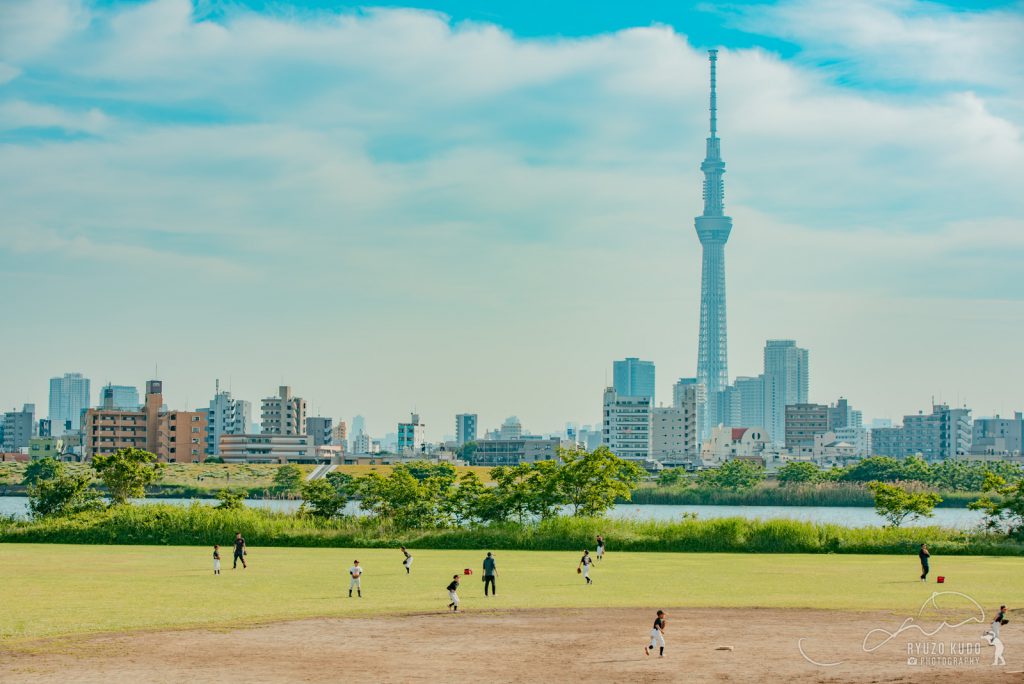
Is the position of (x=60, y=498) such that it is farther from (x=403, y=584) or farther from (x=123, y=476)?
(x=403, y=584)

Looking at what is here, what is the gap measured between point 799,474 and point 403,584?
14897cm

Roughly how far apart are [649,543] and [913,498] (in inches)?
1033

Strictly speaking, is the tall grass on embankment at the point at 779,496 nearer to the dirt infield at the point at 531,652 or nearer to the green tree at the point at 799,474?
the green tree at the point at 799,474

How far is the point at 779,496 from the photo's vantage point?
179125 millimetres

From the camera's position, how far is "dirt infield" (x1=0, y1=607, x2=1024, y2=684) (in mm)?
31859

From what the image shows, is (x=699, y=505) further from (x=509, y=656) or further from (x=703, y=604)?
(x=509, y=656)

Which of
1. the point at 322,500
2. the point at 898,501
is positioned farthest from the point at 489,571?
the point at 898,501

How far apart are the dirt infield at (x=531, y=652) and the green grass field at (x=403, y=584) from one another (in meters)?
3.16

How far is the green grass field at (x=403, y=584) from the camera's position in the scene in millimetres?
44062

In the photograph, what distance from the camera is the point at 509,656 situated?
34.9 m

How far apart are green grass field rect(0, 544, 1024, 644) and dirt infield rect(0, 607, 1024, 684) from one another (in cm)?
316

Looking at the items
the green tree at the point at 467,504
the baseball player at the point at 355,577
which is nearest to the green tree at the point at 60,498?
the green tree at the point at 467,504

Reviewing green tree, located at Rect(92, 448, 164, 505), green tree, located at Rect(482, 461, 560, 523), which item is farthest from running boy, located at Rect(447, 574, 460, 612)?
green tree, located at Rect(92, 448, 164, 505)

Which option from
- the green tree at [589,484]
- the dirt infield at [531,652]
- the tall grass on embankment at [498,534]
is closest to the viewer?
the dirt infield at [531,652]
